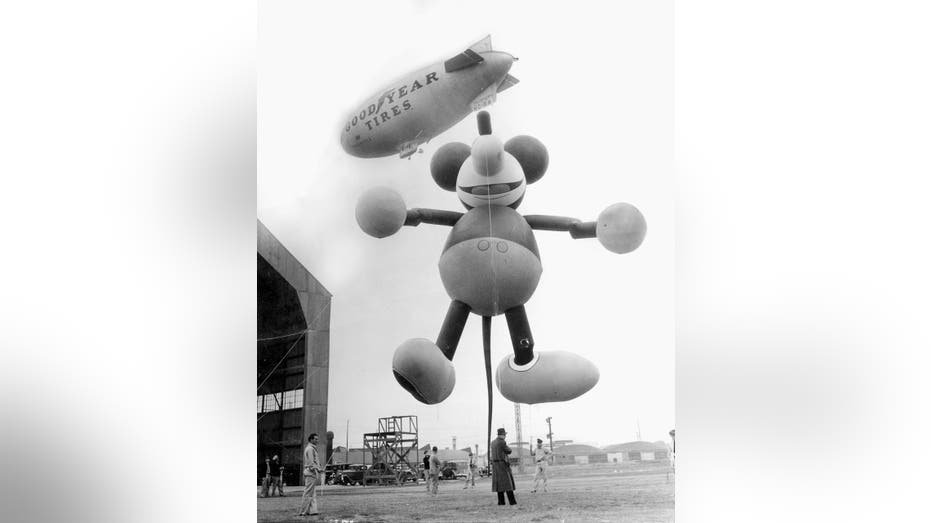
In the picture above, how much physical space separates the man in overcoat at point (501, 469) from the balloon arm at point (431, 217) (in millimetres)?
1160

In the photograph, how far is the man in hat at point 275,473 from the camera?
4.44m

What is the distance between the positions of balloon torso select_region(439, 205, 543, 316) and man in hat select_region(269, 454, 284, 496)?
54.7 inches

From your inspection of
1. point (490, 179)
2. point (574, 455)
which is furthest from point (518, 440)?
point (490, 179)

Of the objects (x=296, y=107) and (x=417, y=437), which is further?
(x=296, y=107)

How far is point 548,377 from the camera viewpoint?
165 inches

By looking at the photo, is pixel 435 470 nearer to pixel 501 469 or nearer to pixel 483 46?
pixel 501 469

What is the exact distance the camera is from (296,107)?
4.60 m

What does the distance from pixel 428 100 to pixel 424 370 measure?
4.72 ft

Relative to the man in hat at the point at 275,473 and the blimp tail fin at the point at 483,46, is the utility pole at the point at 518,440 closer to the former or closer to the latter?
the man in hat at the point at 275,473

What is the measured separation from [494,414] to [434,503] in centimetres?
57

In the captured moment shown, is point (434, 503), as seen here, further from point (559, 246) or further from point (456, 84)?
point (456, 84)
